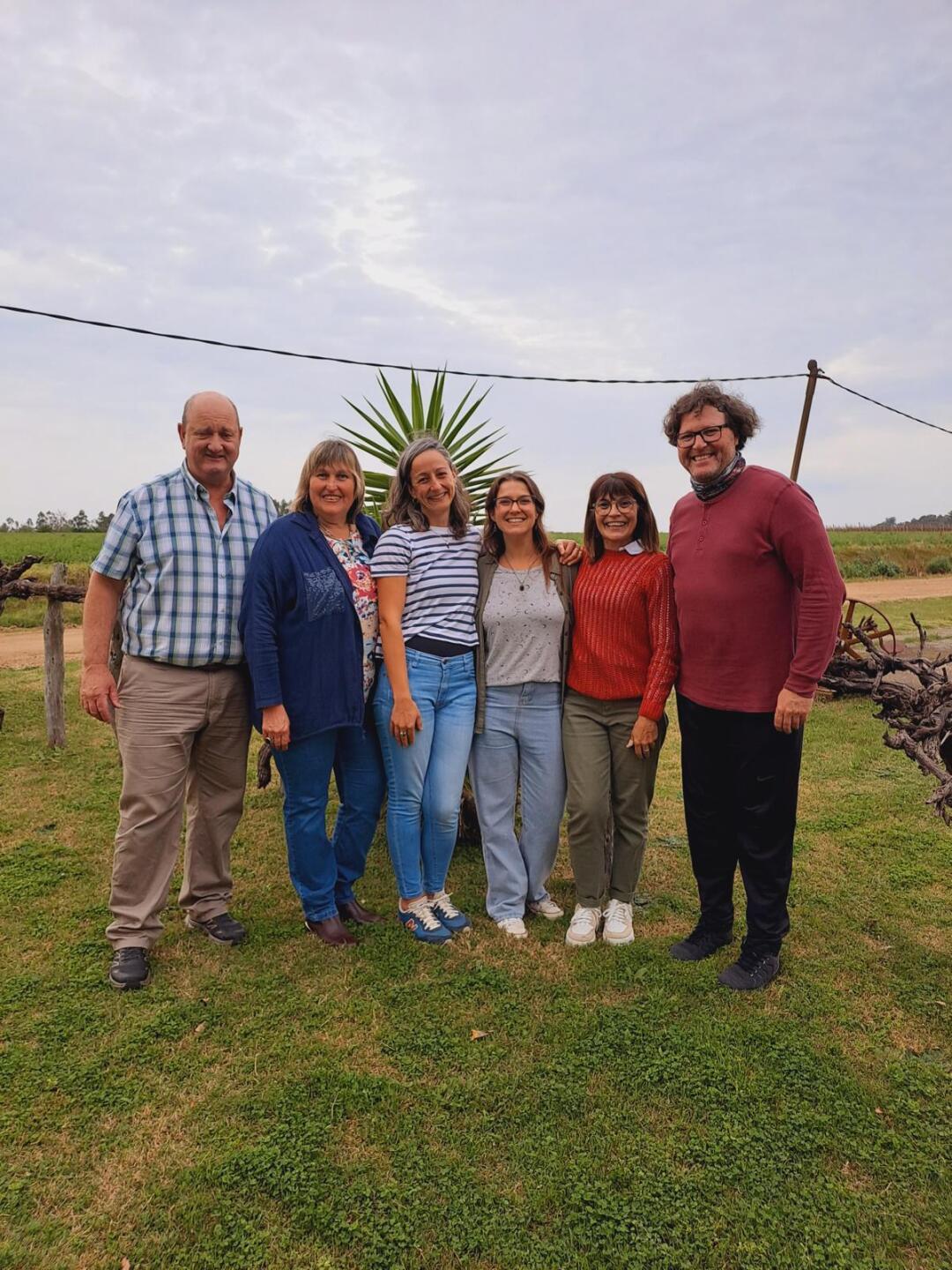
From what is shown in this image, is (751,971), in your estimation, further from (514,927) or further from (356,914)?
(356,914)

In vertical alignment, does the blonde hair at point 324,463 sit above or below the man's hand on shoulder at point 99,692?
above

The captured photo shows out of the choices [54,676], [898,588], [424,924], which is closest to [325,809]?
[424,924]

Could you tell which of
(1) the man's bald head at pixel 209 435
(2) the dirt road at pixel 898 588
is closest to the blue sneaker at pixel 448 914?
(1) the man's bald head at pixel 209 435

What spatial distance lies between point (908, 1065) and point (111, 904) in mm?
3318

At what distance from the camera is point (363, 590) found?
11.9ft

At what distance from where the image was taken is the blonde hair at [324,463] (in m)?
3.48

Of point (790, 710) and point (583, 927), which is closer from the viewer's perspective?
point (790, 710)

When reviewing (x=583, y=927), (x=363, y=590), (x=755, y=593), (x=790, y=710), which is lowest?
(x=583, y=927)

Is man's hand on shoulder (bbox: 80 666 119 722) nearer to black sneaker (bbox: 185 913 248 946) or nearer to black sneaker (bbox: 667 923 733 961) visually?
black sneaker (bbox: 185 913 248 946)

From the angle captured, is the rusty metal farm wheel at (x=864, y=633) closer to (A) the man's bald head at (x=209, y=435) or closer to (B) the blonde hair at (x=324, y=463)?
(B) the blonde hair at (x=324, y=463)

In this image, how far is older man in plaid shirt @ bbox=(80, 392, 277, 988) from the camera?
11.0 feet

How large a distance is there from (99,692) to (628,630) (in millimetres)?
2308

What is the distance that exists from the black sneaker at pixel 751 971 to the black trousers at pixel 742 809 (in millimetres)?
43

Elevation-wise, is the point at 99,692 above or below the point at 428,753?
above
